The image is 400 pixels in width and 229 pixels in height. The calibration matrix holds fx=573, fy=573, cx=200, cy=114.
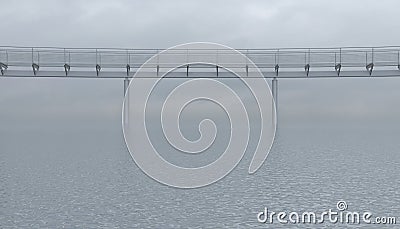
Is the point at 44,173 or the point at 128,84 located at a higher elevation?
the point at 128,84

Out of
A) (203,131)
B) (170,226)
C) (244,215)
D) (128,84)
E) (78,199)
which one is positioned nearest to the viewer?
(170,226)

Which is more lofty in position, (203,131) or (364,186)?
(203,131)

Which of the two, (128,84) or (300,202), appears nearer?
(300,202)

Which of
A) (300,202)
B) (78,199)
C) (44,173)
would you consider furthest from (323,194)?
(44,173)

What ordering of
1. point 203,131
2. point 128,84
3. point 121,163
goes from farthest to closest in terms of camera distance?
point 128,84
point 121,163
point 203,131

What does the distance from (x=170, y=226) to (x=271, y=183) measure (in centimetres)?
1193

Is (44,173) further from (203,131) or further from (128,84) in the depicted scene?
(128,84)

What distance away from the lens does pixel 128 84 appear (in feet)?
178

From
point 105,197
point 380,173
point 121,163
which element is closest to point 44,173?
point 121,163

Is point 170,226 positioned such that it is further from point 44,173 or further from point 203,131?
point 44,173

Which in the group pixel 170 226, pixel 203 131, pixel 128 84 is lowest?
pixel 170 226

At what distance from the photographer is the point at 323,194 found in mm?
27891

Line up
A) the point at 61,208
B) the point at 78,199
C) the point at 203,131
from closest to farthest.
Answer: the point at 61,208
the point at 78,199
the point at 203,131

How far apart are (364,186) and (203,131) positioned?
10929 mm
